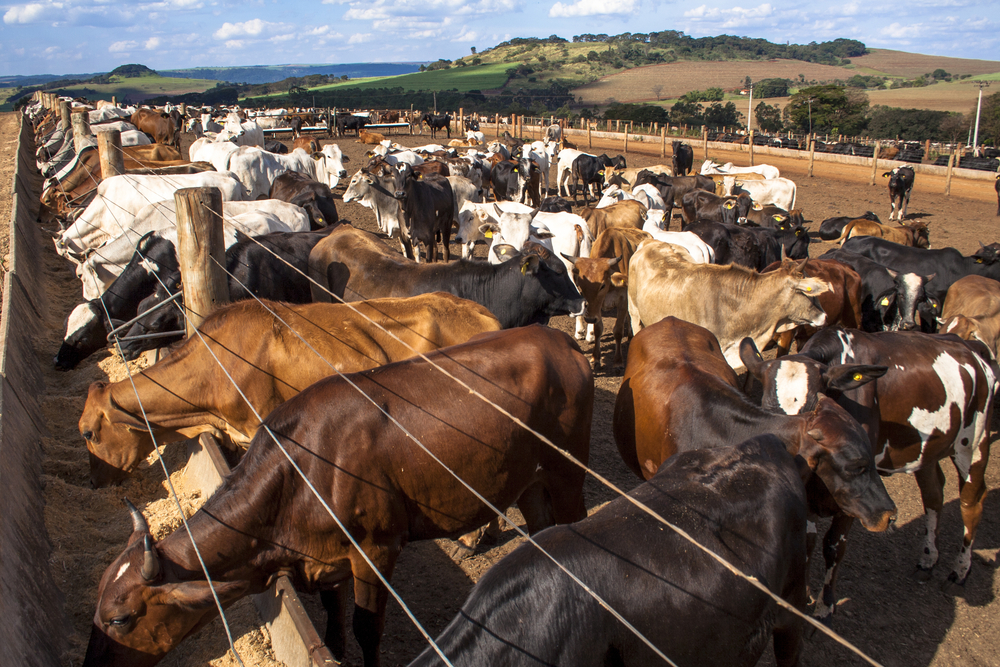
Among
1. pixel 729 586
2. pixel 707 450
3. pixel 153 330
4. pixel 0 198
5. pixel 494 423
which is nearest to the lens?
pixel 729 586

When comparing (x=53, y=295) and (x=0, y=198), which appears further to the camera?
(x=0, y=198)

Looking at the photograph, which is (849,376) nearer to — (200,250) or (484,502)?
(484,502)

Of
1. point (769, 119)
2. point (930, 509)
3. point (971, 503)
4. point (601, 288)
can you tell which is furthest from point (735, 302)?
point (769, 119)

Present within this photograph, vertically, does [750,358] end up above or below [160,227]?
below

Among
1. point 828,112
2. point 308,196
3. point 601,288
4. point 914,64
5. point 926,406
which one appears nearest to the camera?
point 926,406

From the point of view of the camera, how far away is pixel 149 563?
2.73 meters

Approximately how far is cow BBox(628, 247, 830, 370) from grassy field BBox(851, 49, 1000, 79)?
16257 cm

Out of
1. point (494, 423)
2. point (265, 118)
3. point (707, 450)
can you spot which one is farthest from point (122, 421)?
point (265, 118)

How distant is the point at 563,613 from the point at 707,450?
3.59ft

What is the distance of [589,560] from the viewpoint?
7.93ft

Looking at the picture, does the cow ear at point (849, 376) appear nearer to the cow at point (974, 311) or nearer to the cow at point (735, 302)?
the cow at point (735, 302)

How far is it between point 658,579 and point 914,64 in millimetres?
190174

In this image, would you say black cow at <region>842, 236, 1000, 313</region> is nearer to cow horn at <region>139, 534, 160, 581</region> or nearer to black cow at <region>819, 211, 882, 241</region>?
black cow at <region>819, 211, 882, 241</region>

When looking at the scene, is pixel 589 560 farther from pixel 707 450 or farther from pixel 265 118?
pixel 265 118
